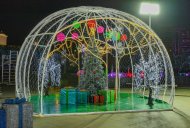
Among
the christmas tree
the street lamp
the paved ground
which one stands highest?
the street lamp

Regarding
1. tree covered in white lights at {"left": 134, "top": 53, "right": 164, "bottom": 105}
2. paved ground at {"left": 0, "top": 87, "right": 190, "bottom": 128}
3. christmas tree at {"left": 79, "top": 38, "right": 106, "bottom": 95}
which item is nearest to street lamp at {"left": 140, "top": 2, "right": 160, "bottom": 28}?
tree covered in white lights at {"left": 134, "top": 53, "right": 164, "bottom": 105}

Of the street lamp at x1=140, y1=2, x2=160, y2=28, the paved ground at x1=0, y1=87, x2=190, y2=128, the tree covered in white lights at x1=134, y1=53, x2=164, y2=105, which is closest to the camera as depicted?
the paved ground at x1=0, y1=87, x2=190, y2=128

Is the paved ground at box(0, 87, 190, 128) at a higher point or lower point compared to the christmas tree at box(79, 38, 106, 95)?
lower

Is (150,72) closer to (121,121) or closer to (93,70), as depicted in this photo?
(93,70)

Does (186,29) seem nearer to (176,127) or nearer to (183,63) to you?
(183,63)

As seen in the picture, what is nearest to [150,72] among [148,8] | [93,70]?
[148,8]

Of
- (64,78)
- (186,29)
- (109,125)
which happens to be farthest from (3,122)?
(186,29)

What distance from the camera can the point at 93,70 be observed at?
697 inches

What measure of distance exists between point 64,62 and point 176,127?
2896 centimetres

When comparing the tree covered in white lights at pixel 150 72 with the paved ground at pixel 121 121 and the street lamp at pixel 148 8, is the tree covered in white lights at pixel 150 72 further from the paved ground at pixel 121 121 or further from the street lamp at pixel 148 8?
the paved ground at pixel 121 121

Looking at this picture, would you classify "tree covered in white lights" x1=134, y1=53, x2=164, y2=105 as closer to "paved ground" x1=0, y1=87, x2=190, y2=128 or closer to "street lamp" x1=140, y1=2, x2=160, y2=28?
"street lamp" x1=140, y1=2, x2=160, y2=28

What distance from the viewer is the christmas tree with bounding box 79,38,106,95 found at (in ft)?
58.1

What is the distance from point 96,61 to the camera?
58.3 feet

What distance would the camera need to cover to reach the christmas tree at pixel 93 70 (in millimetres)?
17703
